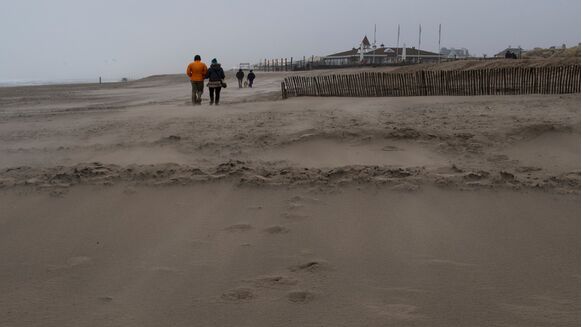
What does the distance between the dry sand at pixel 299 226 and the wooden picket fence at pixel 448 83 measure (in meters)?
6.08

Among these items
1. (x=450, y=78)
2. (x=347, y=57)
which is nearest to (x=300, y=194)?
(x=450, y=78)

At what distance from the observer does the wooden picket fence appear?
1118 cm

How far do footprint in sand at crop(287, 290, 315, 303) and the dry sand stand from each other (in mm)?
10

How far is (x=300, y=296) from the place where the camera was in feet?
8.04

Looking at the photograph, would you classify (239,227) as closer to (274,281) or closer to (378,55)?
(274,281)

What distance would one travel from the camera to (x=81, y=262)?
9.55 feet

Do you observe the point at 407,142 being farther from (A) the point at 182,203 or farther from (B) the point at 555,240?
(A) the point at 182,203

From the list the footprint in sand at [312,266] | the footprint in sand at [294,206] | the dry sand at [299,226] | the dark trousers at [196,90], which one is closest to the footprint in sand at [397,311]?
the dry sand at [299,226]

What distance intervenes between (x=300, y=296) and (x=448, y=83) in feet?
36.6

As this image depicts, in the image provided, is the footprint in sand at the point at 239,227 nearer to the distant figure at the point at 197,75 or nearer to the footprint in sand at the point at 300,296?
the footprint in sand at the point at 300,296

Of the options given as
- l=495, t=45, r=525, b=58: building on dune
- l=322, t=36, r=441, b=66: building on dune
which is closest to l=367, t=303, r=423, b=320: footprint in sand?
l=495, t=45, r=525, b=58: building on dune

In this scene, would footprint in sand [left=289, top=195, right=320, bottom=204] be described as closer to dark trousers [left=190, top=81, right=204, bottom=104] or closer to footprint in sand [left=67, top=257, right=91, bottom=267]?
footprint in sand [left=67, top=257, right=91, bottom=267]

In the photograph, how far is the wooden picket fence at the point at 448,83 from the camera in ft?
36.7

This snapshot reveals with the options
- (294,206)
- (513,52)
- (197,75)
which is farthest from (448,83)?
(513,52)
